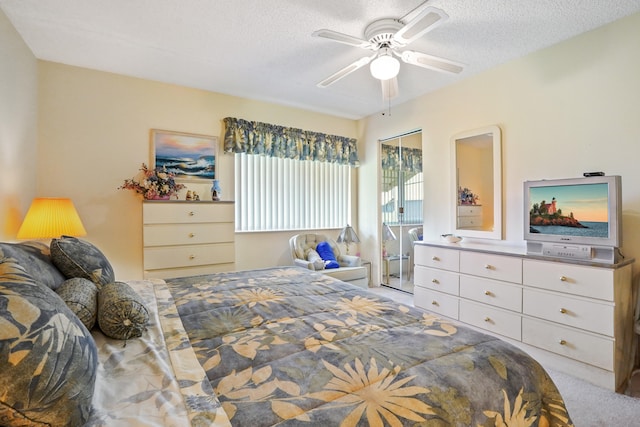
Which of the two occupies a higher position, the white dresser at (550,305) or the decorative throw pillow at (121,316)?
the decorative throw pillow at (121,316)

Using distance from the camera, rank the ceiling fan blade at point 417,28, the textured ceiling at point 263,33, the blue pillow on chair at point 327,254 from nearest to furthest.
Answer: the ceiling fan blade at point 417,28
the textured ceiling at point 263,33
the blue pillow on chair at point 327,254

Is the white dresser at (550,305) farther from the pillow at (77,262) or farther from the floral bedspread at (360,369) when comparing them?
the pillow at (77,262)

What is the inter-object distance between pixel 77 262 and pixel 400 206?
3.80m

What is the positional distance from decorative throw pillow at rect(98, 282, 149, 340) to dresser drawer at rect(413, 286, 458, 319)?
9.13 feet

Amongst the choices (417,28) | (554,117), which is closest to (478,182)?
(554,117)

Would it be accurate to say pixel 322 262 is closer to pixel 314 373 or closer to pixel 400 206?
pixel 400 206

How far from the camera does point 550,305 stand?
233 centimetres

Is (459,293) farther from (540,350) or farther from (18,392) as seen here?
(18,392)

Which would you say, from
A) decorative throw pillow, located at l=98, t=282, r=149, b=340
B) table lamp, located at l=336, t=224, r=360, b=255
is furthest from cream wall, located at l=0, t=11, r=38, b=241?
table lamp, located at l=336, t=224, r=360, b=255

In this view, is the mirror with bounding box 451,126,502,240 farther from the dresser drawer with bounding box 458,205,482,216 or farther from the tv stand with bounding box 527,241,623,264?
the tv stand with bounding box 527,241,623,264

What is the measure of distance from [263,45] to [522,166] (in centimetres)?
273

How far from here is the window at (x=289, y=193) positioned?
13.5 ft

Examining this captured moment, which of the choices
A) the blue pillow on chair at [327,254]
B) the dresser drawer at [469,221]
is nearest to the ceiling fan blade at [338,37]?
the dresser drawer at [469,221]

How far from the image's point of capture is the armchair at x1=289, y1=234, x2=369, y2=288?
3.83m
